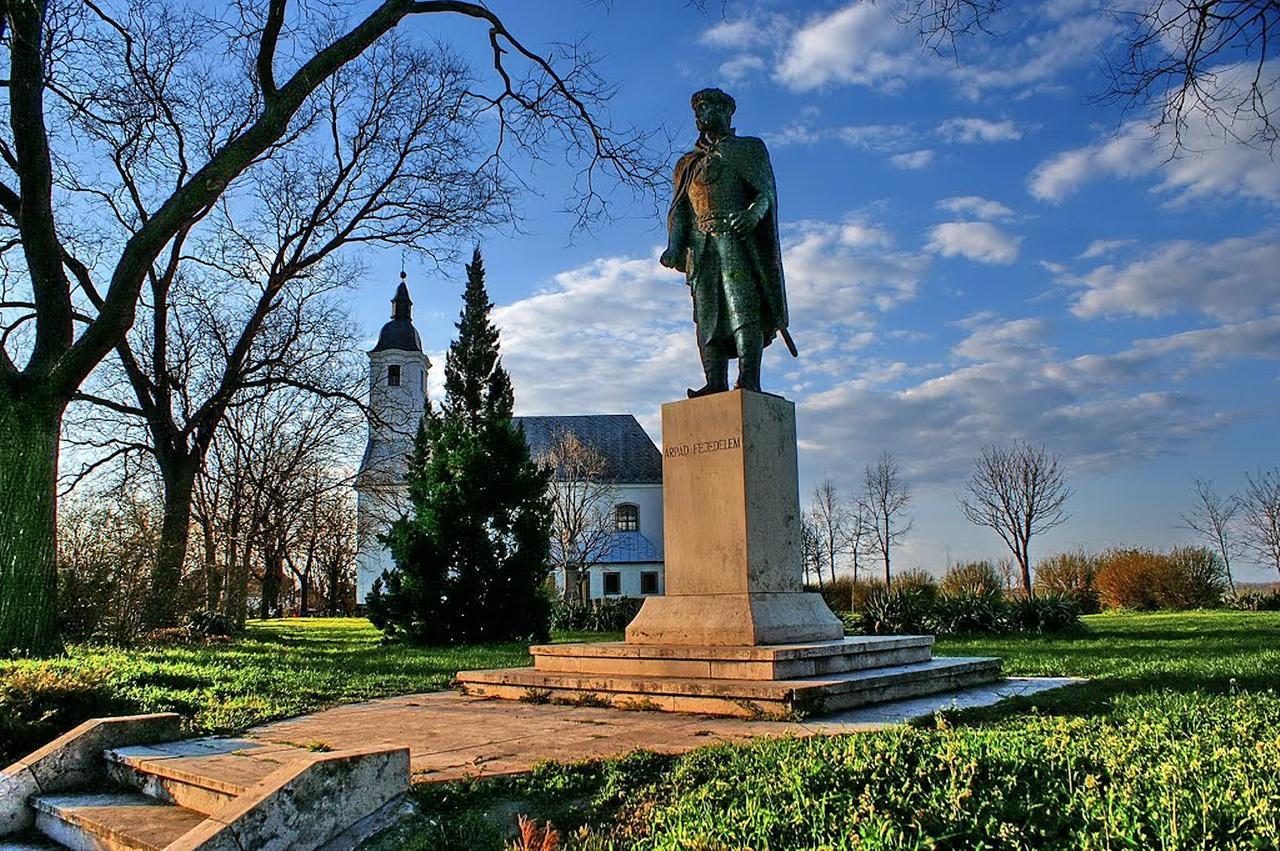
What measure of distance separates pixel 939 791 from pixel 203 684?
24.6 ft

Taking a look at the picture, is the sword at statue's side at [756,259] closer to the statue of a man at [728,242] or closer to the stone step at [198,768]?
the statue of a man at [728,242]

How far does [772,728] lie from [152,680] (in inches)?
234

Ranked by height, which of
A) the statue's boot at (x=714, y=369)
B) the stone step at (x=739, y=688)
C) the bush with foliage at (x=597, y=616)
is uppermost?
the statue's boot at (x=714, y=369)

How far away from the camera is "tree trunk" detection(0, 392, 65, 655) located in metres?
11.2

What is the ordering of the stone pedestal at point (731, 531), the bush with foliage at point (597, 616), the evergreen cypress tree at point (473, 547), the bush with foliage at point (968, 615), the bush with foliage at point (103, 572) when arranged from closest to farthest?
the stone pedestal at point (731, 531)
the bush with foliage at point (103, 572)
the bush with foliage at point (968, 615)
the evergreen cypress tree at point (473, 547)
the bush with foliage at point (597, 616)

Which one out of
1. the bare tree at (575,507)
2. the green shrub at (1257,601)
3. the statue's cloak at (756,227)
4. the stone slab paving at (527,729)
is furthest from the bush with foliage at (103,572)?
Result: the green shrub at (1257,601)

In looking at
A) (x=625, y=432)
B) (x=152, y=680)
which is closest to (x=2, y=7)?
(x=152, y=680)

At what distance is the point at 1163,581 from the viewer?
83.9ft

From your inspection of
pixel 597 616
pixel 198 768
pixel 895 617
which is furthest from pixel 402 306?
pixel 198 768

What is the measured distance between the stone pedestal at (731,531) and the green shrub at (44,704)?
12.9ft

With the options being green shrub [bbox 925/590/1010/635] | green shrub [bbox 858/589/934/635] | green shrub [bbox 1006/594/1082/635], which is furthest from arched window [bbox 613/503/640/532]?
green shrub [bbox 1006/594/1082/635]

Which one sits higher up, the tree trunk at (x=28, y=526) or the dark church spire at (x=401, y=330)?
the dark church spire at (x=401, y=330)

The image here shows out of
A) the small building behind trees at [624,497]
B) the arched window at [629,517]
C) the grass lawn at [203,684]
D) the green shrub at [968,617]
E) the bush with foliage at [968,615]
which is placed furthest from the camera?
the arched window at [629,517]

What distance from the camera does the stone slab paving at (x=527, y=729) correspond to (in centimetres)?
474
